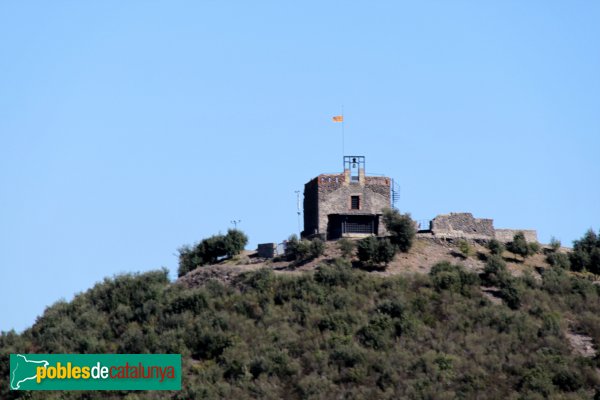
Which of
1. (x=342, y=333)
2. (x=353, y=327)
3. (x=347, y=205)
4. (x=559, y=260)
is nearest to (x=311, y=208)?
(x=347, y=205)

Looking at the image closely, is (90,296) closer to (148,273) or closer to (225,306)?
(148,273)

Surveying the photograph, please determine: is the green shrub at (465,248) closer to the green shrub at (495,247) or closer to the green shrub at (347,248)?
the green shrub at (495,247)

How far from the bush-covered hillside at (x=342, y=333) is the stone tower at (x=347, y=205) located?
4.74 metres

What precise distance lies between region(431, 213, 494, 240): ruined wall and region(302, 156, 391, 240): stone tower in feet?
12.4

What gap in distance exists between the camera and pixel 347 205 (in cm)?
9250

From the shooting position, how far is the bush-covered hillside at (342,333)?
2940 inches

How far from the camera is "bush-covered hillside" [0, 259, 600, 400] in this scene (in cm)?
7469

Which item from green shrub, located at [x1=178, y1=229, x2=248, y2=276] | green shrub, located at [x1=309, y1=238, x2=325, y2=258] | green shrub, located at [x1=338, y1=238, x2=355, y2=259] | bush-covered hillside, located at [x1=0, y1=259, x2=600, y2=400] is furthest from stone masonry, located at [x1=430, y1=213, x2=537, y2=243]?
green shrub, located at [x1=178, y1=229, x2=248, y2=276]

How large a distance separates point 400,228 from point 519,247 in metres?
8.26

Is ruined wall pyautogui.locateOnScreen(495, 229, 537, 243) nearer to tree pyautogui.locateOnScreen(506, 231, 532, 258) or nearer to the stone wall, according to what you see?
tree pyautogui.locateOnScreen(506, 231, 532, 258)

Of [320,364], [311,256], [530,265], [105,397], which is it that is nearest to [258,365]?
[320,364]

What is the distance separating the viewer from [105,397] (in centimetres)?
7619

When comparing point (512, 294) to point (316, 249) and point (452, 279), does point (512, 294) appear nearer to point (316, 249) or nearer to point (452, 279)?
point (452, 279)

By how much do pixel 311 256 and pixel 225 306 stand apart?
812 centimetres
